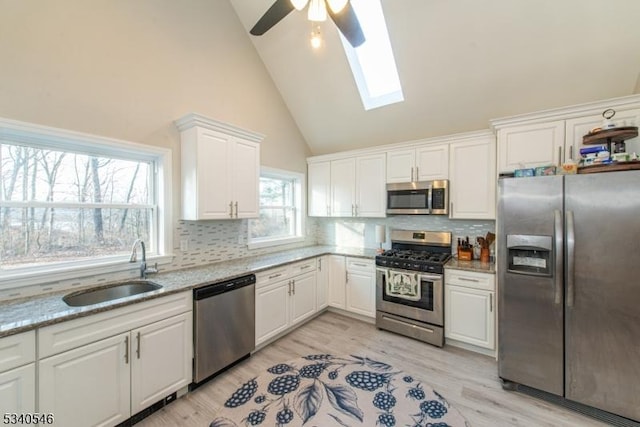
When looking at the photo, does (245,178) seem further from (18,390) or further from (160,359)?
(18,390)

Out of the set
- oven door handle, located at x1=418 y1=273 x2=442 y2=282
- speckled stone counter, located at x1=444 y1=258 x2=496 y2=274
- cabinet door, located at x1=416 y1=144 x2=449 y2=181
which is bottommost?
oven door handle, located at x1=418 y1=273 x2=442 y2=282

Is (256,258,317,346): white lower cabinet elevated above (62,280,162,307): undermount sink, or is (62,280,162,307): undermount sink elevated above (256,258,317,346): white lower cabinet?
(62,280,162,307): undermount sink

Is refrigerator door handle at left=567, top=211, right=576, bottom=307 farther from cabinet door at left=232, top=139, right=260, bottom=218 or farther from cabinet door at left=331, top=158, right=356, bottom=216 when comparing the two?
cabinet door at left=232, top=139, right=260, bottom=218

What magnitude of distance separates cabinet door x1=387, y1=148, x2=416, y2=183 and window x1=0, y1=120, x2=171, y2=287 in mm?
2708

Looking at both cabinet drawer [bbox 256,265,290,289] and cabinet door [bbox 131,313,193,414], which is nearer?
cabinet door [bbox 131,313,193,414]

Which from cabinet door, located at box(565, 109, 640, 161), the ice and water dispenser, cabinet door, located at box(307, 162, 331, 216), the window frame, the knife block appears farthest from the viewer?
cabinet door, located at box(307, 162, 331, 216)

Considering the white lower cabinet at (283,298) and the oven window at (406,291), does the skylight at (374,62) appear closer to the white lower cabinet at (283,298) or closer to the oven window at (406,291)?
the oven window at (406,291)

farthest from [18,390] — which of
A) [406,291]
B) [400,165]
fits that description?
[400,165]

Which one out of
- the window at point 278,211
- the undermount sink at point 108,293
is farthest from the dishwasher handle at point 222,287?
the window at point 278,211

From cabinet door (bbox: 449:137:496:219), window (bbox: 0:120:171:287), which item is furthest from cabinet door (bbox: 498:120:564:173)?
window (bbox: 0:120:171:287)

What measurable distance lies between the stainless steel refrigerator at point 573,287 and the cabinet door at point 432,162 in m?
1.04

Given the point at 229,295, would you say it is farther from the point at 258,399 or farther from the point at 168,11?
the point at 168,11

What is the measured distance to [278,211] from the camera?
4.27 metres

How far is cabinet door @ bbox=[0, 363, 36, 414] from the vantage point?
1415mm
